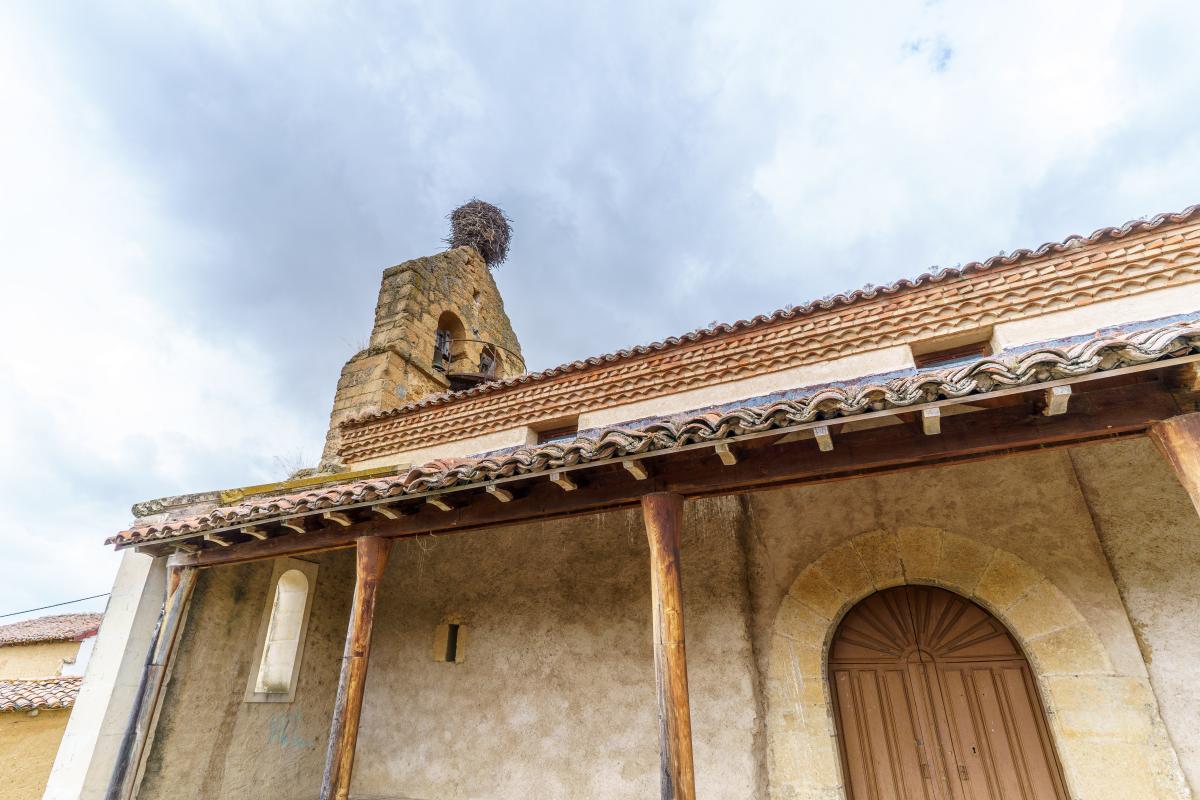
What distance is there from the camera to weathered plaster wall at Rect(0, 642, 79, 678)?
13984 millimetres

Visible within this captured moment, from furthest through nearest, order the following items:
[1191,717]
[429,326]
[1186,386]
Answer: [429,326] → [1191,717] → [1186,386]

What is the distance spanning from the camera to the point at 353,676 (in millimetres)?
4156

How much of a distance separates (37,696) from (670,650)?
1110 cm

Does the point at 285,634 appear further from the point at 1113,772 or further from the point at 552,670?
the point at 1113,772

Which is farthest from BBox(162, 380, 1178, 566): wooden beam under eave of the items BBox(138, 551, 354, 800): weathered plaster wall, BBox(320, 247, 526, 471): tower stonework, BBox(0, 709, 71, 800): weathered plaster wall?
BBox(0, 709, 71, 800): weathered plaster wall

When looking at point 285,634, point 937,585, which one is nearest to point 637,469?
point 937,585

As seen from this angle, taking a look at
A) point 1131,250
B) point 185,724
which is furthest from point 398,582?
point 1131,250

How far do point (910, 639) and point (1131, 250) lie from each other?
3833 mm

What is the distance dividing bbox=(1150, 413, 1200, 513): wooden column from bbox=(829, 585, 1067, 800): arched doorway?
6.86 feet

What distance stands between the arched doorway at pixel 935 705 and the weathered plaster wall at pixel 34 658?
1765cm

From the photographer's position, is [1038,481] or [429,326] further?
[429,326]

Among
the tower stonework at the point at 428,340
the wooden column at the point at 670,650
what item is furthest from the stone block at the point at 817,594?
the tower stonework at the point at 428,340

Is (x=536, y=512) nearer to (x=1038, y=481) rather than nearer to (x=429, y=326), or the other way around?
(x=1038, y=481)

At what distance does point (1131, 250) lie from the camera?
5.02 metres
